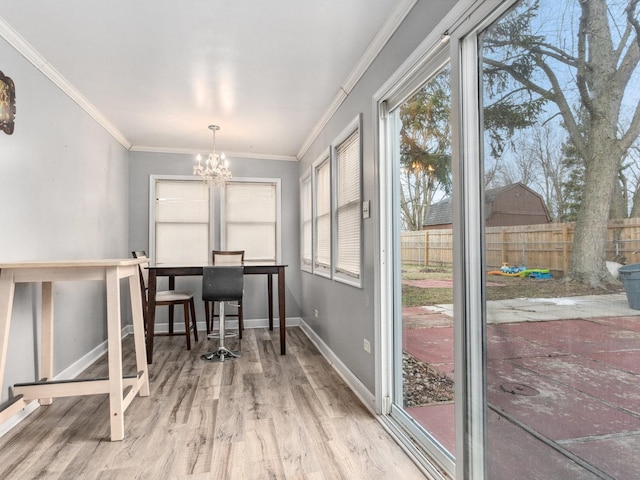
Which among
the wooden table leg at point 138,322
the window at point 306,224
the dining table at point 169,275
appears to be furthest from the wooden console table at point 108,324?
the window at point 306,224

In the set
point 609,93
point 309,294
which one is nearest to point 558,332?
point 609,93

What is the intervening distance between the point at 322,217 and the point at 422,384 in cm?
217

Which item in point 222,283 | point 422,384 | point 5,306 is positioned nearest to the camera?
point 5,306

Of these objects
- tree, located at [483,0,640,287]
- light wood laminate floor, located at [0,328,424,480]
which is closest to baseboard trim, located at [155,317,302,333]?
light wood laminate floor, located at [0,328,424,480]

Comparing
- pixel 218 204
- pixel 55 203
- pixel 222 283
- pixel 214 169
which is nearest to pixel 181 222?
pixel 218 204

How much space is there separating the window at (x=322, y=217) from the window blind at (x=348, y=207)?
247 millimetres

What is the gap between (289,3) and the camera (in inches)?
76.5

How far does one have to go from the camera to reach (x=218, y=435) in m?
2.04

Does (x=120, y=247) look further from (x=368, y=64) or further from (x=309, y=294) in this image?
(x=368, y=64)

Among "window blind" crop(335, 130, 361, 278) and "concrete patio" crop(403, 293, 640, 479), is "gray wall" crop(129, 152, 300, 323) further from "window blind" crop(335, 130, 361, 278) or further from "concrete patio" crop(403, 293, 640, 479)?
"concrete patio" crop(403, 293, 640, 479)

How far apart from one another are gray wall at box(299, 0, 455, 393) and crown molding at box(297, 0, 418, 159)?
0.04 metres

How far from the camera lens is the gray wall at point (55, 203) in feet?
7.34

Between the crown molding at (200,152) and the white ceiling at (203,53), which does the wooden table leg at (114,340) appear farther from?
the crown molding at (200,152)

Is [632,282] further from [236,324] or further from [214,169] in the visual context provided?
[236,324]
